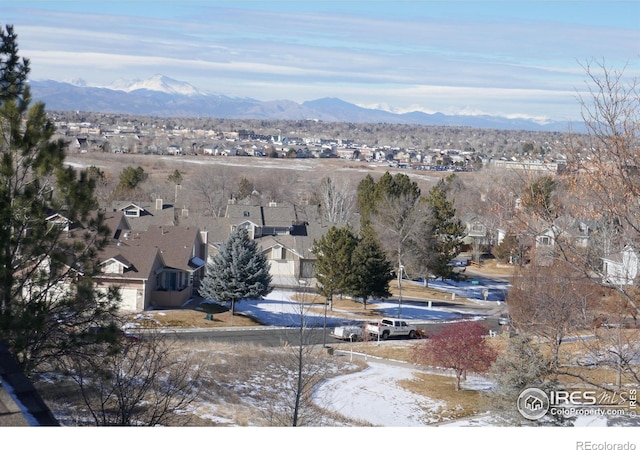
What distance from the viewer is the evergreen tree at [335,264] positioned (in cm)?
3500

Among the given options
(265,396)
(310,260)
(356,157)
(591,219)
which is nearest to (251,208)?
(310,260)

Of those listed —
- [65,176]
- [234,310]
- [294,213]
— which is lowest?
[234,310]

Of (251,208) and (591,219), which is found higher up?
(591,219)

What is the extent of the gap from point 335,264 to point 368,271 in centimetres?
181

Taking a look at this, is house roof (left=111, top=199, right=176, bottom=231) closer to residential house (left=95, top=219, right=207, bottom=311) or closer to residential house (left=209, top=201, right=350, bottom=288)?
residential house (left=209, top=201, right=350, bottom=288)

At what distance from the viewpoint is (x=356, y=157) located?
144125 mm

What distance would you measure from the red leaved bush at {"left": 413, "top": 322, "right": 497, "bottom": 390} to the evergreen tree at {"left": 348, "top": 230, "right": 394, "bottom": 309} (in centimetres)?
1194

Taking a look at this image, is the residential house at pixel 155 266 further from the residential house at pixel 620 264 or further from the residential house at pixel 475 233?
the residential house at pixel 475 233

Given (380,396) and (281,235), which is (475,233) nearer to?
(281,235)

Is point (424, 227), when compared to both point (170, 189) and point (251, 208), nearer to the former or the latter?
point (251, 208)

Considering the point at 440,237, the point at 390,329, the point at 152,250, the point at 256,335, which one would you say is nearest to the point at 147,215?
the point at 152,250

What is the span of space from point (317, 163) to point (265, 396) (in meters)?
101

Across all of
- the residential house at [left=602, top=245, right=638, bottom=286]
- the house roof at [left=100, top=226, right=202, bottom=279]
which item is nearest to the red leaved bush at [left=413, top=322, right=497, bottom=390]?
the residential house at [left=602, top=245, right=638, bottom=286]

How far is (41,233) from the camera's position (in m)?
11.5
